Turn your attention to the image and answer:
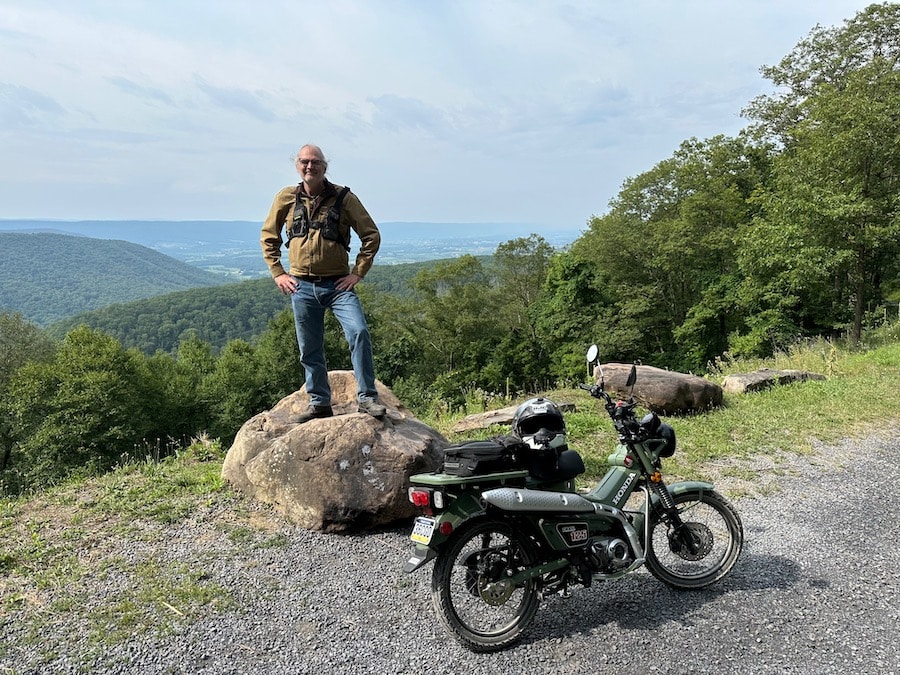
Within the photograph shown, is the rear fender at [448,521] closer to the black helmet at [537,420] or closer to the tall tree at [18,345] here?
the black helmet at [537,420]

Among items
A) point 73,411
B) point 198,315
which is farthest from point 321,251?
point 198,315

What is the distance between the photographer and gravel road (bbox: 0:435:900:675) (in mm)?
3008

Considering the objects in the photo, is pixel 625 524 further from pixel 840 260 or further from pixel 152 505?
pixel 840 260

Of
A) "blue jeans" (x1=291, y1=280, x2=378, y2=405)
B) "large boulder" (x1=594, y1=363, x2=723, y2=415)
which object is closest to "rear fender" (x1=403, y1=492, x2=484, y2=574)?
"blue jeans" (x1=291, y1=280, x2=378, y2=405)

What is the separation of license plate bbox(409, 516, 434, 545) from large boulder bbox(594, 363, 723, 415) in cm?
610

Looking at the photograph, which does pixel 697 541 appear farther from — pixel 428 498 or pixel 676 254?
pixel 676 254

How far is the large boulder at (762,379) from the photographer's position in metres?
10.3

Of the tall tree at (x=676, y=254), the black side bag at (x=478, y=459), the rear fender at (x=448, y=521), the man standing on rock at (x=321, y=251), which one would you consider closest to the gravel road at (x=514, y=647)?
the rear fender at (x=448, y=521)

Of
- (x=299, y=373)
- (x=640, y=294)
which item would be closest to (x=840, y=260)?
(x=640, y=294)

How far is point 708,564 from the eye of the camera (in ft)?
13.0

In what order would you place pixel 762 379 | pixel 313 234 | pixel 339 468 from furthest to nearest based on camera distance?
pixel 762 379 < pixel 313 234 < pixel 339 468

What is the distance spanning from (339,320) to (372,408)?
865 millimetres

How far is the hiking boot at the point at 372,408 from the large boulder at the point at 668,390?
4694 mm

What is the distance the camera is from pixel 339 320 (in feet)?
16.8
